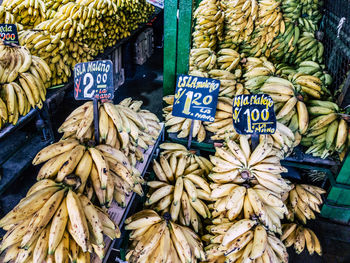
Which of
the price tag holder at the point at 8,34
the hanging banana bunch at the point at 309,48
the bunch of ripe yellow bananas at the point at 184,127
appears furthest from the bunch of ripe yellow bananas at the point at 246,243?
the price tag holder at the point at 8,34

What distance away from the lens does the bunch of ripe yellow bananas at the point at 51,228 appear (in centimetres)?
127

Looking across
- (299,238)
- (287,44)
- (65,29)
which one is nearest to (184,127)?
(299,238)

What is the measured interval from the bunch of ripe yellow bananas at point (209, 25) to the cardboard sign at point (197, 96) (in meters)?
1.62

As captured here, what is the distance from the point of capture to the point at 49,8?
4.42 meters

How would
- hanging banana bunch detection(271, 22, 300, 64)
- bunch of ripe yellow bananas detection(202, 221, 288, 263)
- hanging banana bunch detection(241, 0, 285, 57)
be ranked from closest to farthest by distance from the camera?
bunch of ripe yellow bananas detection(202, 221, 288, 263) < hanging banana bunch detection(241, 0, 285, 57) < hanging banana bunch detection(271, 22, 300, 64)

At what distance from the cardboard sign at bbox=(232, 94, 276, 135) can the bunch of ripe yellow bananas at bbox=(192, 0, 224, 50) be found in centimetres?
187

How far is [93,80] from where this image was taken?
1.72 meters

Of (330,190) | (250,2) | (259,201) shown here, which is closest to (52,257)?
(259,201)

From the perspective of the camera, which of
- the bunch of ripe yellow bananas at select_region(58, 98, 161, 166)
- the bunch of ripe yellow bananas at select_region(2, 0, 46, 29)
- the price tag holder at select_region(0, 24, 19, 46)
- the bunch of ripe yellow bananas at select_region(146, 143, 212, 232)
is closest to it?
the bunch of ripe yellow bananas at select_region(58, 98, 161, 166)

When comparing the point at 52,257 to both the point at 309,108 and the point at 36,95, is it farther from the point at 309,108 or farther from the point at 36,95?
the point at 309,108

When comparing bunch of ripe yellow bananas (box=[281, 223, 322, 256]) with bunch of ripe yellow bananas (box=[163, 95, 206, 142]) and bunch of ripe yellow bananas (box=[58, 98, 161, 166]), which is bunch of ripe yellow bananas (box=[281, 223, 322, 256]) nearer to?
bunch of ripe yellow bananas (box=[163, 95, 206, 142])

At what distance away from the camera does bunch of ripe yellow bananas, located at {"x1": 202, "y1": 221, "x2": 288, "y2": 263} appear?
1.66 meters

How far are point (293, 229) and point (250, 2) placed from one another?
2.81 meters

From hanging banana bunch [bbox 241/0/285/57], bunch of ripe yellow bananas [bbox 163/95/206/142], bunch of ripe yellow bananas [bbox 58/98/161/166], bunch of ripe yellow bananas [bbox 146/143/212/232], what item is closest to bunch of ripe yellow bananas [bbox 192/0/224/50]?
hanging banana bunch [bbox 241/0/285/57]
